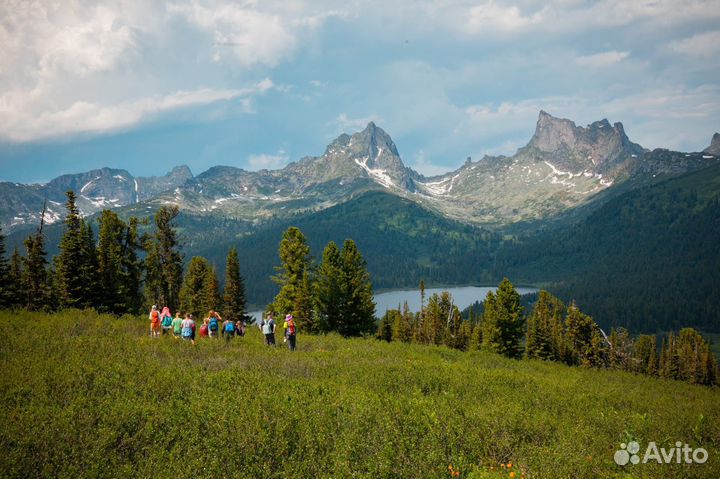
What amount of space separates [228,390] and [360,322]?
104ft

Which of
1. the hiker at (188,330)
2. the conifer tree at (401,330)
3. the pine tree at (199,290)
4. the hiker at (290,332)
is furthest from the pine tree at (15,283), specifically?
the conifer tree at (401,330)

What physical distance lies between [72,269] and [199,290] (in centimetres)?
2053

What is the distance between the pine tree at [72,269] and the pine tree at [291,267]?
→ 59.5 feet

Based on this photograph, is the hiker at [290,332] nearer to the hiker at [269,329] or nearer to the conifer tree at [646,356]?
the hiker at [269,329]

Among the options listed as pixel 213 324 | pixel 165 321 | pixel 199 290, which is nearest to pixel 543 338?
pixel 199 290

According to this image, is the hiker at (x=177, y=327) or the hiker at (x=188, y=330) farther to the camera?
the hiker at (x=177, y=327)

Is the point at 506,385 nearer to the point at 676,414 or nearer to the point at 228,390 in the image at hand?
the point at 676,414

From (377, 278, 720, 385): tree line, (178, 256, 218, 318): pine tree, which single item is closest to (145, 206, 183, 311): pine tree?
(178, 256, 218, 318): pine tree

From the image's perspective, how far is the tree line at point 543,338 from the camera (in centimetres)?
5581

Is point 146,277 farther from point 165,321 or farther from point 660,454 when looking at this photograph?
point 660,454

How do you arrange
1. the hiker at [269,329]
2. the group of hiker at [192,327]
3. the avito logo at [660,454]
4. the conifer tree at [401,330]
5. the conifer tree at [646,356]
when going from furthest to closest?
the conifer tree at [646,356] < the conifer tree at [401,330] < the hiker at [269,329] < the group of hiker at [192,327] < the avito logo at [660,454]

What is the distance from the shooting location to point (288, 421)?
400 inches

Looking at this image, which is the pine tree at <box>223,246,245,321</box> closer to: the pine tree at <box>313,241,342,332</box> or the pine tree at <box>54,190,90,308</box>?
the pine tree at <box>54,190,90,308</box>

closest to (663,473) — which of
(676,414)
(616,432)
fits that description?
(616,432)
